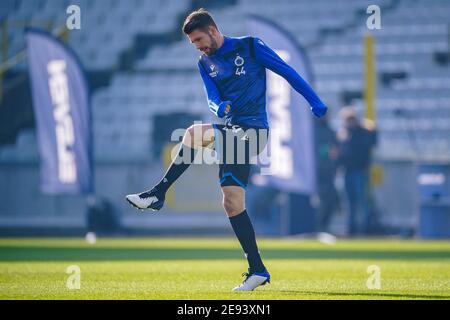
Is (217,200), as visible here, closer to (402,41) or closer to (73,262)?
(402,41)

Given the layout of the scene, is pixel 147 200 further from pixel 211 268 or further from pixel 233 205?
pixel 211 268

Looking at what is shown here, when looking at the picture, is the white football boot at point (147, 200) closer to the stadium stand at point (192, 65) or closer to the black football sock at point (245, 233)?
the black football sock at point (245, 233)

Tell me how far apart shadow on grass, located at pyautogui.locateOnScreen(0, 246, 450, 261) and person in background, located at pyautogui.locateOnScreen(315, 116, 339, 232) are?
5.31 metres

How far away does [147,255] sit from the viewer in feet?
43.2

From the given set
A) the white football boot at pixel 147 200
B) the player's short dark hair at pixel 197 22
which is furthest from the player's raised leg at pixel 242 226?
the player's short dark hair at pixel 197 22

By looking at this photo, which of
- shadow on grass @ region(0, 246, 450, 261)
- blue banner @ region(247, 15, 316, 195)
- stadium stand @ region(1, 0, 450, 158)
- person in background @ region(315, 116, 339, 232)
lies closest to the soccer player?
shadow on grass @ region(0, 246, 450, 261)

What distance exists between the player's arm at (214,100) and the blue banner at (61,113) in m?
8.71

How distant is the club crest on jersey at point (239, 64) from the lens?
26.7 ft

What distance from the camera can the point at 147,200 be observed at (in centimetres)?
795

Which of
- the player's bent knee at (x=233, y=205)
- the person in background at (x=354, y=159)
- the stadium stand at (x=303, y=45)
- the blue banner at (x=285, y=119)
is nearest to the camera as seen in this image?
the player's bent knee at (x=233, y=205)

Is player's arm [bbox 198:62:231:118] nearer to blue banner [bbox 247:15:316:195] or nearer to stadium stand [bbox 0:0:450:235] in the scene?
blue banner [bbox 247:15:316:195]

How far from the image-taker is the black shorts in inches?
314

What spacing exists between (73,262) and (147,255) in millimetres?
1680
